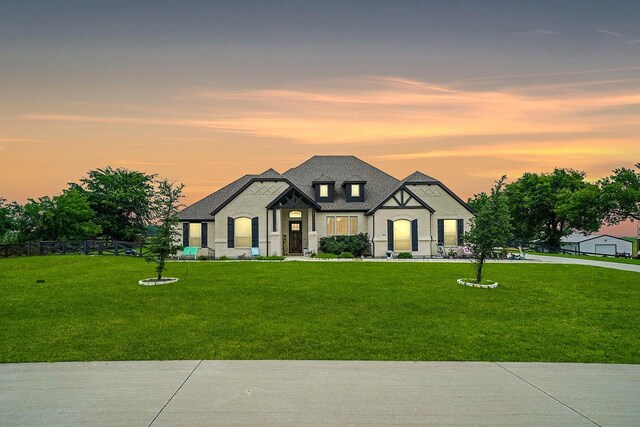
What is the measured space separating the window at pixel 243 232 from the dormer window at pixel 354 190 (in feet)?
30.1

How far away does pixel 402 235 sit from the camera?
3303 centimetres

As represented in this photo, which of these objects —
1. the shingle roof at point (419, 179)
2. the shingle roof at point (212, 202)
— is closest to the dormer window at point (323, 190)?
the shingle roof at point (212, 202)

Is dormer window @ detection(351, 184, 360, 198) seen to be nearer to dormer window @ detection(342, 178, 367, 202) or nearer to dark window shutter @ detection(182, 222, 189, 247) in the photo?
dormer window @ detection(342, 178, 367, 202)

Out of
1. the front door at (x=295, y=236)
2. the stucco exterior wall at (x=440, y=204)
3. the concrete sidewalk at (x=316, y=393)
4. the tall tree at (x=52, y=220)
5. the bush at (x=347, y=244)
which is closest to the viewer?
the concrete sidewalk at (x=316, y=393)

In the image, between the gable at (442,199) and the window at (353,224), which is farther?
the window at (353,224)

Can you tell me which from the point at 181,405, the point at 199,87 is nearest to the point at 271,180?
the point at 199,87

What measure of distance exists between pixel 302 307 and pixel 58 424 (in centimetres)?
808

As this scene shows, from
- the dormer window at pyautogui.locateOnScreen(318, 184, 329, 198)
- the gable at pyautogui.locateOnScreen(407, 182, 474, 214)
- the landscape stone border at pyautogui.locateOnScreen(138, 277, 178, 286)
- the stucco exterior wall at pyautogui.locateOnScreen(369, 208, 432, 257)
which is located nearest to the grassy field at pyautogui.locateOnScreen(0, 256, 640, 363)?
the landscape stone border at pyautogui.locateOnScreen(138, 277, 178, 286)

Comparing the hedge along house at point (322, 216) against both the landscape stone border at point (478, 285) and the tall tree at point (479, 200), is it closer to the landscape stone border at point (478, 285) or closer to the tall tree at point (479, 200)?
the landscape stone border at point (478, 285)

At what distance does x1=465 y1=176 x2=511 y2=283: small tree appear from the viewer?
1700 cm

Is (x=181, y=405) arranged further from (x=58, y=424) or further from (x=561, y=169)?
(x=561, y=169)

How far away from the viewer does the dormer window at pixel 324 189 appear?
1406 inches

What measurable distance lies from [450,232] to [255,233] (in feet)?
54.3

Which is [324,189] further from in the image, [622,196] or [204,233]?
[622,196]
